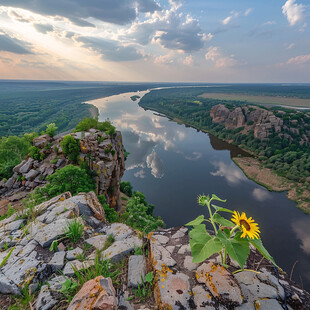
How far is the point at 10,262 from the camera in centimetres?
424

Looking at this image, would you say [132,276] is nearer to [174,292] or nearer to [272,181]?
[174,292]

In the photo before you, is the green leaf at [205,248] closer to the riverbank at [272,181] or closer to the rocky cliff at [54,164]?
the rocky cliff at [54,164]

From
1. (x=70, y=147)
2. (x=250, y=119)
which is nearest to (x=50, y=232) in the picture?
(x=70, y=147)

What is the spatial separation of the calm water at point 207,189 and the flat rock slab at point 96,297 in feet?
93.3

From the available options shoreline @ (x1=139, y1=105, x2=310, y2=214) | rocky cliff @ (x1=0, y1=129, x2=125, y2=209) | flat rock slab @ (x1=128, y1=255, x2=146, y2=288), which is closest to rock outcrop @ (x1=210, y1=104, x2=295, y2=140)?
shoreline @ (x1=139, y1=105, x2=310, y2=214)

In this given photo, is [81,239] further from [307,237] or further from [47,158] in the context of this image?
[307,237]

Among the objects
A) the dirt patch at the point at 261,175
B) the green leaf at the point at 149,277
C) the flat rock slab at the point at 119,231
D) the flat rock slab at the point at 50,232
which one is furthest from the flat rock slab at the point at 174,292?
the dirt patch at the point at 261,175

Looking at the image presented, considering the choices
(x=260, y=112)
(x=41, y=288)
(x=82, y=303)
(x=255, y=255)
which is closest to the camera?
(x=82, y=303)

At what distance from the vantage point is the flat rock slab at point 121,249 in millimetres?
4168

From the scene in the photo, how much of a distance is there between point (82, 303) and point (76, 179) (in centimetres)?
1083

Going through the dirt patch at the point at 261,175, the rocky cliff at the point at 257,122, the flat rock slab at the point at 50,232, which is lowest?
the dirt patch at the point at 261,175

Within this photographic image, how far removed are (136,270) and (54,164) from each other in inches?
596

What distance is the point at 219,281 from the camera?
2998 mm

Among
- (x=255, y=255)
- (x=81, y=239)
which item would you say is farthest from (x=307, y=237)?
(x=81, y=239)
